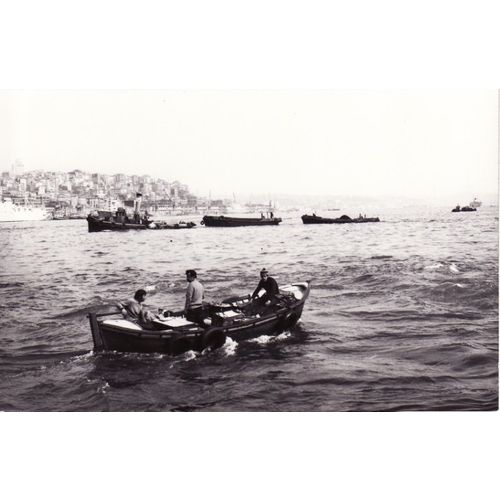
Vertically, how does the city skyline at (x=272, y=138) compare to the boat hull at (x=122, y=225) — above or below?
above

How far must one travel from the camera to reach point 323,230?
8.25 meters

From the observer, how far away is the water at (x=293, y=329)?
24.0 feet

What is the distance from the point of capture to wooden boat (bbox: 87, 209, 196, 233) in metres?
8.21

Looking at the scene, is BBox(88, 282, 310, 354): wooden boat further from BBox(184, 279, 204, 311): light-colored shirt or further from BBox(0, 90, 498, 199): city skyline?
BBox(0, 90, 498, 199): city skyline

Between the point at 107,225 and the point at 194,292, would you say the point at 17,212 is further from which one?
the point at 194,292

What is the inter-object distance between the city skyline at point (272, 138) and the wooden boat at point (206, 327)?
6.15ft

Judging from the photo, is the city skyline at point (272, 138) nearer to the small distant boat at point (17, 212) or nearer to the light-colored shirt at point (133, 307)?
the small distant boat at point (17, 212)

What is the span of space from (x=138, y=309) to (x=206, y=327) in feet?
3.47

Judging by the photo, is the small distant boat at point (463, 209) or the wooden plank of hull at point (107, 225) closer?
the small distant boat at point (463, 209)

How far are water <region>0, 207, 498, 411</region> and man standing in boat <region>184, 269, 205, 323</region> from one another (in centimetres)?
23

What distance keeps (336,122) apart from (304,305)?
312 cm

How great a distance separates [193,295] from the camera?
8.04 m

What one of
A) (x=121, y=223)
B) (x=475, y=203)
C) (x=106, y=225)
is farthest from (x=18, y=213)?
(x=475, y=203)

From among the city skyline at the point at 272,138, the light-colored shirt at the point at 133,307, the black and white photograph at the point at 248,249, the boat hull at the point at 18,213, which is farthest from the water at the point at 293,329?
the city skyline at the point at 272,138
